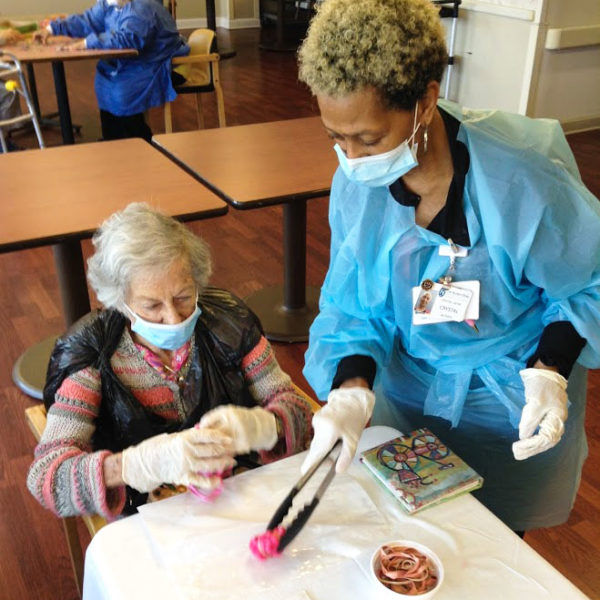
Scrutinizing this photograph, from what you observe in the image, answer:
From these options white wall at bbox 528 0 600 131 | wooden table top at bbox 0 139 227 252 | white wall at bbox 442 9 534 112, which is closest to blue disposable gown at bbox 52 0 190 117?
wooden table top at bbox 0 139 227 252

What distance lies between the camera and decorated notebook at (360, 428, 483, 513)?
43.3 inches

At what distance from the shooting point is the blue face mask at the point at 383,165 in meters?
1.14

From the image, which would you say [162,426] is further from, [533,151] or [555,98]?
[555,98]

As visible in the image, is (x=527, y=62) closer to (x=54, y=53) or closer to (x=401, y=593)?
(x=54, y=53)

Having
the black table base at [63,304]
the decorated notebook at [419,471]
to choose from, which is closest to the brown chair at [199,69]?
the black table base at [63,304]

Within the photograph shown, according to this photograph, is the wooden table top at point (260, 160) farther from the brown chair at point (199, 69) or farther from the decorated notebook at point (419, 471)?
the brown chair at point (199, 69)

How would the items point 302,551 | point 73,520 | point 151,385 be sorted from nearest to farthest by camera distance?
point 302,551 < point 151,385 < point 73,520

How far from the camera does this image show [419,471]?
115 centimetres

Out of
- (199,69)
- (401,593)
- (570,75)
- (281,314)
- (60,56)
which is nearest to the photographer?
(401,593)

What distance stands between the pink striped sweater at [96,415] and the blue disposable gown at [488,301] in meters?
0.14

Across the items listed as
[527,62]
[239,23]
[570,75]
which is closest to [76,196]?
[527,62]

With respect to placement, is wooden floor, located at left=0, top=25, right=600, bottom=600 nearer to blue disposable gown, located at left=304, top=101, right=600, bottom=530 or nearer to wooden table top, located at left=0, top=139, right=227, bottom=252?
wooden table top, located at left=0, top=139, right=227, bottom=252

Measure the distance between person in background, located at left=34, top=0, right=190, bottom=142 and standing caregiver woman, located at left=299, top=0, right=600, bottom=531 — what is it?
366cm

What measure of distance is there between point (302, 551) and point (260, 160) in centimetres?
177
